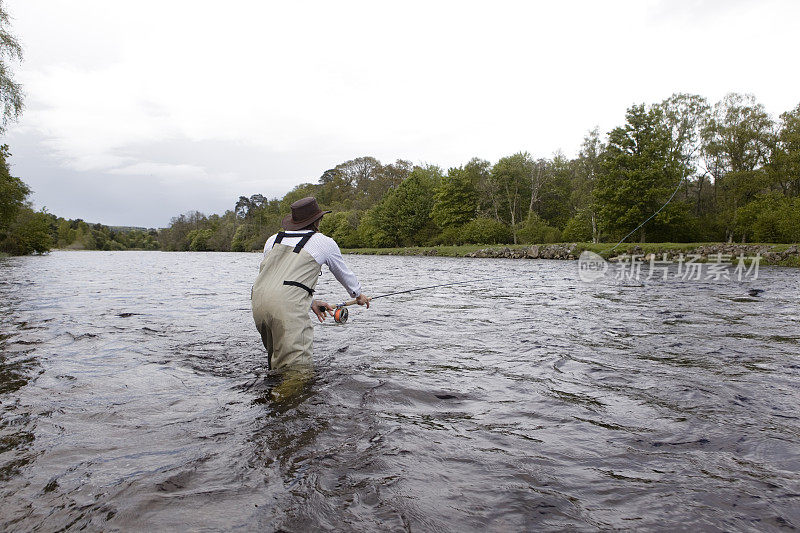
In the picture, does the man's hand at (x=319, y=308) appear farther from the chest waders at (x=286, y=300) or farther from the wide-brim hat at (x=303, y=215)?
the wide-brim hat at (x=303, y=215)

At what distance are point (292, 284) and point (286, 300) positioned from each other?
18 cm

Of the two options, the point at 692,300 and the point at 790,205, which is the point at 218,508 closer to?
the point at 692,300

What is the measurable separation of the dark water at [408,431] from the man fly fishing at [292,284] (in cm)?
38

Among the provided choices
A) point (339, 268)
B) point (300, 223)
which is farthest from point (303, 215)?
point (339, 268)

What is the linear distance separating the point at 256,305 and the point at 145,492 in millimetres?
2325

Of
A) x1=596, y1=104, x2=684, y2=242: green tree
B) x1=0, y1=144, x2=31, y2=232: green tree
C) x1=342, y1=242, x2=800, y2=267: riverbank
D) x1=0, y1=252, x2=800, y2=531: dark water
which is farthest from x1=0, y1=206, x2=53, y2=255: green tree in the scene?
x1=596, y1=104, x2=684, y2=242: green tree

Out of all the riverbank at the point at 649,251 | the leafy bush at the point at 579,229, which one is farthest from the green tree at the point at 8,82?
the leafy bush at the point at 579,229

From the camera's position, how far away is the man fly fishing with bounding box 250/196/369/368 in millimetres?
4844

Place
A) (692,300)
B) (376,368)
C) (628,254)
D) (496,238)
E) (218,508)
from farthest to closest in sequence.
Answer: (496,238)
(628,254)
(692,300)
(376,368)
(218,508)

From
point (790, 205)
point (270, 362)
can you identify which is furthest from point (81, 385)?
point (790, 205)

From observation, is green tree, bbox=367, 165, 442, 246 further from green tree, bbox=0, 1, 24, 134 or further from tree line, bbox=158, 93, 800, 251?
green tree, bbox=0, 1, 24, 134

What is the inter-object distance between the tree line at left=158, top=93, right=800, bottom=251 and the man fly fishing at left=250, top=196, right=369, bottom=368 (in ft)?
84.4

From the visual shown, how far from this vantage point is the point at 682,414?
13.8 feet

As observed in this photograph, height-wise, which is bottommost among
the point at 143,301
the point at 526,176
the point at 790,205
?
the point at 143,301
